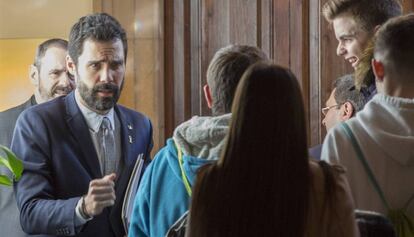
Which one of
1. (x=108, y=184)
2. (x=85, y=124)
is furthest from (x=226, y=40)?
(x=108, y=184)

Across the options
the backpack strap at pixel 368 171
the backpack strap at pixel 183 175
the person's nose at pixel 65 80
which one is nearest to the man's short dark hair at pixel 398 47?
the backpack strap at pixel 368 171

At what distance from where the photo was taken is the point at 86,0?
10.8 ft

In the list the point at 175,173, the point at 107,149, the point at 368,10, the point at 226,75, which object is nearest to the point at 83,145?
the point at 107,149

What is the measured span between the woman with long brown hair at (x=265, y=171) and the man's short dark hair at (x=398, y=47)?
1.27 ft

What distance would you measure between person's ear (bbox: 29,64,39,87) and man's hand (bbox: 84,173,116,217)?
102 centimetres

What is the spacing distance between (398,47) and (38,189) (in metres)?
1.09

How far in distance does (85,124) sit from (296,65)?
1427 millimetres

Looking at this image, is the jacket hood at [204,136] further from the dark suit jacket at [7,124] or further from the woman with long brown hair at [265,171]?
the dark suit jacket at [7,124]

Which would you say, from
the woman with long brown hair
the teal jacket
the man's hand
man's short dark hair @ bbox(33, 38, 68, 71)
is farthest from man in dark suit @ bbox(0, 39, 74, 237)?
the woman with long brown hair

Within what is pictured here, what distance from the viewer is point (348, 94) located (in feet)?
8.20

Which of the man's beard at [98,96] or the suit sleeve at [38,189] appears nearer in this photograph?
the suit sleeve at [38,189]

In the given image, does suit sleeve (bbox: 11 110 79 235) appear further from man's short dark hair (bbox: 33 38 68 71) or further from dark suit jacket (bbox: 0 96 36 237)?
man's short dark hair (bbox: 33 38 68 71)

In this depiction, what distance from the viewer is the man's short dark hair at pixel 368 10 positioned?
8.27 ft

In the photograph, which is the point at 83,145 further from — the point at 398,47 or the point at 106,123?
Result: the point at 398,47
